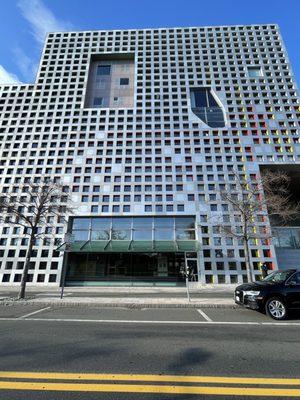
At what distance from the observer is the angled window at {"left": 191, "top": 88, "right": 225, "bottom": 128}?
3686cm

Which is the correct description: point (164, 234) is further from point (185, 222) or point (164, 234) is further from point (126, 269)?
point (126, 269)

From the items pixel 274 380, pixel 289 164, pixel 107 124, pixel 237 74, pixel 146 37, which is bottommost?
pixel 274 380

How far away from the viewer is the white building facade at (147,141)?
94.5ft

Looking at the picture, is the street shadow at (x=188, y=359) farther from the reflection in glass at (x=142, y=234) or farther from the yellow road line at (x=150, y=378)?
the reflection in glass at (x=142, y=234)

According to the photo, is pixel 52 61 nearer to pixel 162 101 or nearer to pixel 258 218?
pixel 162 101

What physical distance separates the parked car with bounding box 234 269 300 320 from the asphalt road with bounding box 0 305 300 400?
0.53 metres

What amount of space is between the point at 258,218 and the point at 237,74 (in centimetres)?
2473

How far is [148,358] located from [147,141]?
3253 centimetres

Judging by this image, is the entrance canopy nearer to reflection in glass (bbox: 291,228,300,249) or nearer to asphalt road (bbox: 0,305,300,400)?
reflection in glass (bbox: 291,228,300,249)

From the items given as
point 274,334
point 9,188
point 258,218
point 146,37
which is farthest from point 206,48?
point 274,334

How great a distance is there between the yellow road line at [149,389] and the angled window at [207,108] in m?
36.3

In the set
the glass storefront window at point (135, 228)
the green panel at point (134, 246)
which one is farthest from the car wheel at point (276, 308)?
the glass storefront window at point (135, 228)

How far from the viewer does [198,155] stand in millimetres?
33719

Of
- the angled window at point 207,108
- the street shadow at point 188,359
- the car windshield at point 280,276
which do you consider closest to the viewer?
the street shadow at point 188,359
